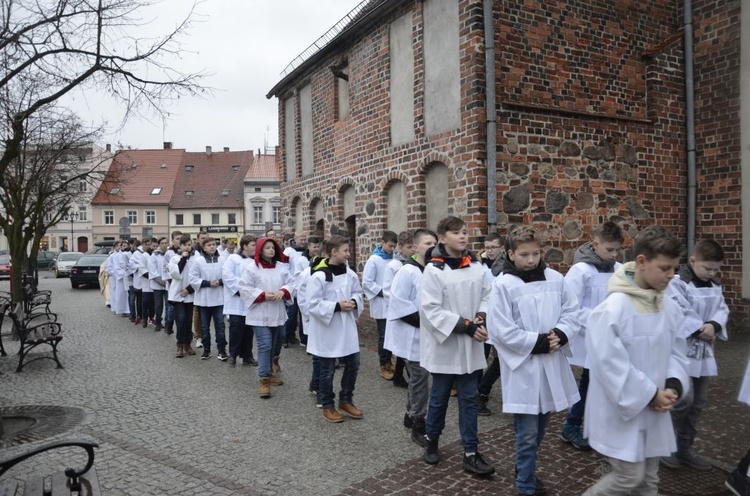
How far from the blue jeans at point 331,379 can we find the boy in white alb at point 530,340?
2.38 m

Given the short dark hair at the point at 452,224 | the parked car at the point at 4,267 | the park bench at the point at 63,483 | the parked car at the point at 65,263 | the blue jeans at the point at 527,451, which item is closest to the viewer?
the park bench at the point at 63,483

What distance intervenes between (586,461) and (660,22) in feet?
30.7

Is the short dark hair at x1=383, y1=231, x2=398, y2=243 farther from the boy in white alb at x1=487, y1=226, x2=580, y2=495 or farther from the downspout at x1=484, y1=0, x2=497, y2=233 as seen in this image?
the boy in white alb at x1=487, y1=226, x2=580, y2=495

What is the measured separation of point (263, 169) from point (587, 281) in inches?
2246

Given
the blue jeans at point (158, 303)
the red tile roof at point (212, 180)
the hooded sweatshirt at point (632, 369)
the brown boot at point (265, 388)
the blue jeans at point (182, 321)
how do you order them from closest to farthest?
the hooded sweatshirt at point (632, 369), the brown boot at point (265, 388), the blue jeans at point (182, 321), the blue jeans at point (158, 303), the red tile roof at point (212, 180)

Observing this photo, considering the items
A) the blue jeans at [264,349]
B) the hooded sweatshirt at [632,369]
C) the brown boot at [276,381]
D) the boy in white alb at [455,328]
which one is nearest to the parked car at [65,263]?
the brown boot at [276,381]

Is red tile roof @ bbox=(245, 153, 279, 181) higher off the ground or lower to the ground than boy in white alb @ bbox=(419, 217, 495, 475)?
higher

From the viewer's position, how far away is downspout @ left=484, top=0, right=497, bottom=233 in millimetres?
8961

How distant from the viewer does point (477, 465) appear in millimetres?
4578

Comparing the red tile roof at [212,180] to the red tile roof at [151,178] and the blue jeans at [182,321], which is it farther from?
the blue jeans at [182,321]

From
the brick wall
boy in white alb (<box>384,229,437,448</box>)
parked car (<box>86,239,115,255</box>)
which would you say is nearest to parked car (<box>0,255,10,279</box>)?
parked car (<box>86,239,115,255</box>)

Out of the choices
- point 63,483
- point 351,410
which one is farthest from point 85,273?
point 63,483

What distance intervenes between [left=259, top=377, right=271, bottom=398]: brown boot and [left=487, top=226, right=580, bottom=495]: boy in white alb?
12.3 feet

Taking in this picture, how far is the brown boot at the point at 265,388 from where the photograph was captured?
7.14m
